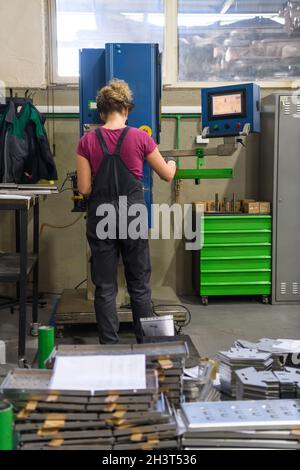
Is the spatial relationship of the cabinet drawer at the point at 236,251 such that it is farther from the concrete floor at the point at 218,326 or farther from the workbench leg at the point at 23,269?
the workbench leg at the point at 23,269

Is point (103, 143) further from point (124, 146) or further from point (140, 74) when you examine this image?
point (140, 74)

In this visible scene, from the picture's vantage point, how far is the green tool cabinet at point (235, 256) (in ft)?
14.1

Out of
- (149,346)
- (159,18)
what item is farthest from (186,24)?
(149,346)

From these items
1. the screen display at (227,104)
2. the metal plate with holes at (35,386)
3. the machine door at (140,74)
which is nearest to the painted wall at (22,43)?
the machine door at (140,74)

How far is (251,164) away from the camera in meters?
4.73

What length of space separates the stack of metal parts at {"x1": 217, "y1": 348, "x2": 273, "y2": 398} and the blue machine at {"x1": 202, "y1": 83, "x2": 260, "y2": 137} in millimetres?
1902

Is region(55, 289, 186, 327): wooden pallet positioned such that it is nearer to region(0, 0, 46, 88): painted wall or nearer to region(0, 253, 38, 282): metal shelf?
region(0, 253, 38, 282): metal shelf

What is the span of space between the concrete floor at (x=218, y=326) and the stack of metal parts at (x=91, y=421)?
1951mm

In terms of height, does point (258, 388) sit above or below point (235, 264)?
above

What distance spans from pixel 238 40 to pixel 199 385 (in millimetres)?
3932

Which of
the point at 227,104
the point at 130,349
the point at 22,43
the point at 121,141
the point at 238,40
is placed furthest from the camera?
the point at 238,40

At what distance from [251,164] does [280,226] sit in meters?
0.70

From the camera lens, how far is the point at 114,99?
2713mm

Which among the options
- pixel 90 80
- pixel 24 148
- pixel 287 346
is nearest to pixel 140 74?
pixel 90 80
